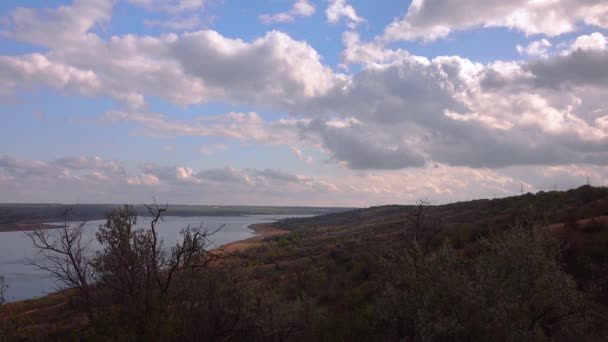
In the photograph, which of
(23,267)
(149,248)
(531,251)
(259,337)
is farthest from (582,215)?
(23,267)

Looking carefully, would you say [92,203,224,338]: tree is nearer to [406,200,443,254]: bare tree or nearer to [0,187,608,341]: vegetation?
[0,187,608,341]: vegetation

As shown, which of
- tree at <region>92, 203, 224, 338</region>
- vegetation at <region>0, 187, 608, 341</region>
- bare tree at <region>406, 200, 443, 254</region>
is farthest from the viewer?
bare tree at <region>406, 200, 443, 254</region>

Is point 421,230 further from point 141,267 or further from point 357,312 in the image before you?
point 141,267

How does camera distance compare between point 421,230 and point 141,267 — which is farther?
point 421,230

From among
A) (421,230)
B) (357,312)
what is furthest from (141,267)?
(421,230)

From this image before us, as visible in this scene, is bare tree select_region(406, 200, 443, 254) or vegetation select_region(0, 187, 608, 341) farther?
bare tree select_region(406, 200, 443, 254)

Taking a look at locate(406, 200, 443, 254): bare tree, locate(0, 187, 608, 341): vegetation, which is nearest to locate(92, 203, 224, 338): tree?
locate(0, 187, 608, 341): vegetation

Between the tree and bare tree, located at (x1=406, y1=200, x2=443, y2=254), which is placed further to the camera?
bare tree, located at (x1=406, y1=200, x2=443, y2=254)

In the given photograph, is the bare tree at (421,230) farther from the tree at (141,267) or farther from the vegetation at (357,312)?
the tree at (141,267)

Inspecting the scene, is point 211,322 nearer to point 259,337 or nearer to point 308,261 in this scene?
point 259,337

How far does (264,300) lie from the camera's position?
620 inches

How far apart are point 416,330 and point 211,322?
5.50m

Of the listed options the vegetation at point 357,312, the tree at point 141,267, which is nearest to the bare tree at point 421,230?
the vegetation at point 357,312

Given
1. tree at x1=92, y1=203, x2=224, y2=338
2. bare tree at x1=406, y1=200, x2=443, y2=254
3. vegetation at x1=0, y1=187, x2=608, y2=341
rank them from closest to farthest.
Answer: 1. vegetation at x1=0, y1=187, x2=608, y2=341
2. tree at x1=92, y1=203, x2=224, y2=338
3. bare tree at x1=406, y1=200, x2=443, y2=254
